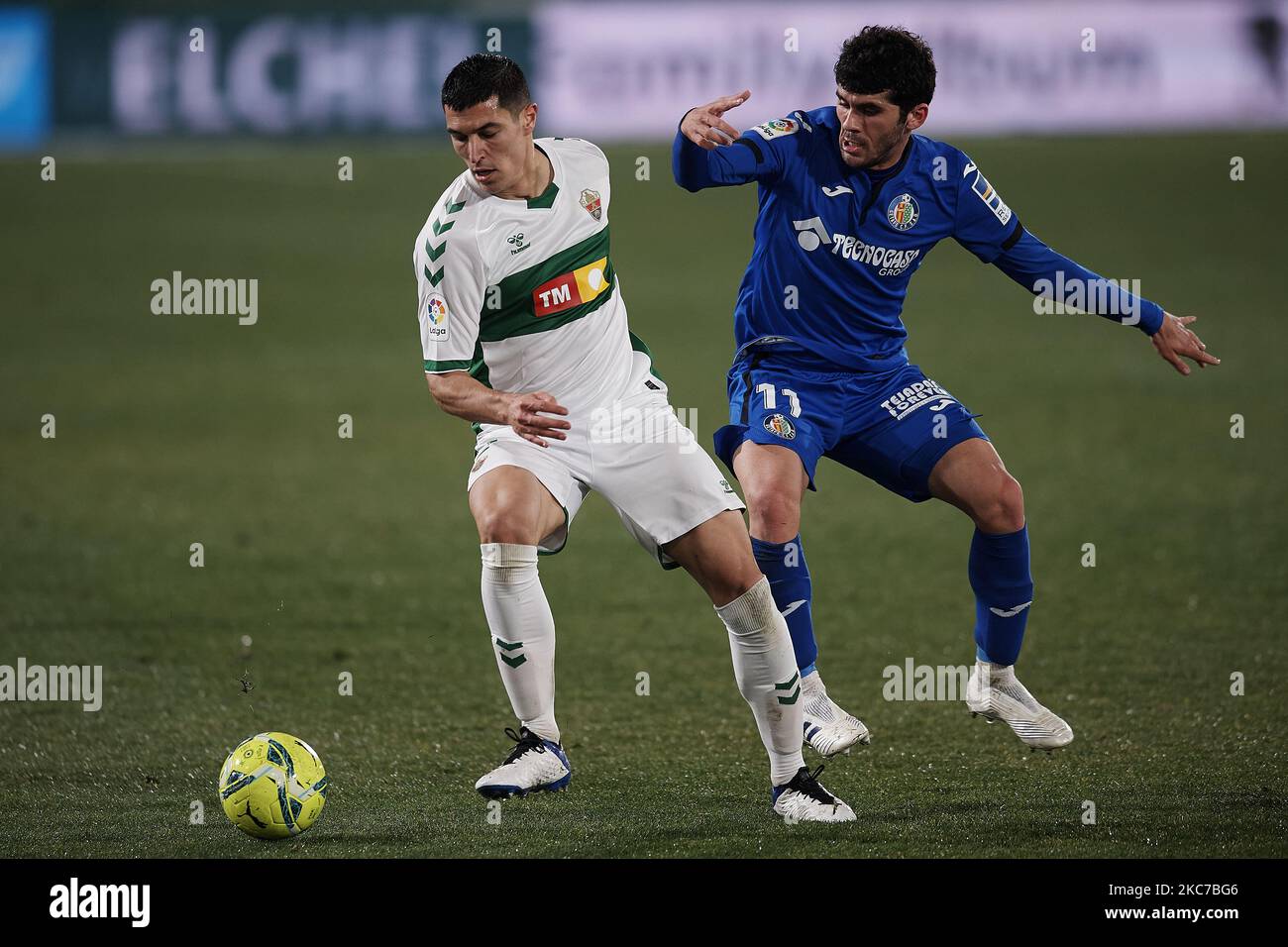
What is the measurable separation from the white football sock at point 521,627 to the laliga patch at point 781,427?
1013 mm

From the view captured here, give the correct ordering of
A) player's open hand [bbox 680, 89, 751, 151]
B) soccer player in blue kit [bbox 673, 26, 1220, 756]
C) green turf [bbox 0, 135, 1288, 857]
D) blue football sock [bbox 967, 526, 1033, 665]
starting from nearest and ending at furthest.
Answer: green turf [bbox 0, 135, 1288, 857], player's open hand [bbox 680, 89, 751, 151], soccer player in blue kit [bbox 673, 26, 1220, 756], blue football sock [bbox 967, 526, 1033, 665]

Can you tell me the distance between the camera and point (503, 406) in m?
4.94

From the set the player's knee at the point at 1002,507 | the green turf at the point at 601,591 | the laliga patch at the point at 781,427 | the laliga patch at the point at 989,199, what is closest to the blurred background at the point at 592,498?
the green turf at the point at 601,591

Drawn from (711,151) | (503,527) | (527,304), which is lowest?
(503,527)

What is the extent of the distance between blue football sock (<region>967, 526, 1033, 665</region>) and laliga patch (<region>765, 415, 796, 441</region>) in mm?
764

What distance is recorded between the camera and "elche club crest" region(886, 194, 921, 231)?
19.2 ft

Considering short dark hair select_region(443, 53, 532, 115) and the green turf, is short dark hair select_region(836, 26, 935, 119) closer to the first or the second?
short dark hair select_region(443, 53, 532, 115)

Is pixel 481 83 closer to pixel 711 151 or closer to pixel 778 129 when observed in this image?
pixel 711 151

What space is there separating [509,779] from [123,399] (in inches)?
384

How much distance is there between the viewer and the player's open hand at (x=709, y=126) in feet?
17.8

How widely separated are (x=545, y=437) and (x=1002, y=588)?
1.91m

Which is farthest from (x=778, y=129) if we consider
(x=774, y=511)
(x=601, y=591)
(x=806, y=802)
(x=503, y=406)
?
(x=601, y=591)

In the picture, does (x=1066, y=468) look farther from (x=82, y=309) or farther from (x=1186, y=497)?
(x=82, y=309)

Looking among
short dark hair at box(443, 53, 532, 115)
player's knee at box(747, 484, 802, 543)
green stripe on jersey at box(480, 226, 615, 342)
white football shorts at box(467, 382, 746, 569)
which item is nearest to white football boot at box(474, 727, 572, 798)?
white football shorts at box(467, 382, 746, 569)
